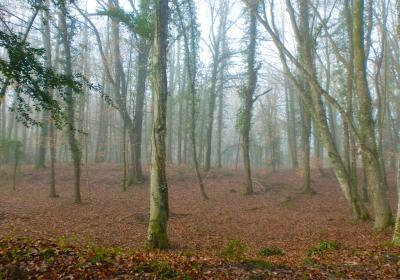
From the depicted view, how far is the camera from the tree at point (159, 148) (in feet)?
27.6

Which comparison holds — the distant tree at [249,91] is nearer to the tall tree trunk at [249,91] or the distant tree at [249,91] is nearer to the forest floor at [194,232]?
the tall tree trunk at [249,91]

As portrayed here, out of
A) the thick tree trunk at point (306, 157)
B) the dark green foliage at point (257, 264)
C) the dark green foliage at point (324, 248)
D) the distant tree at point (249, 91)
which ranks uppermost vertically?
the distant tree at point (249, 91)

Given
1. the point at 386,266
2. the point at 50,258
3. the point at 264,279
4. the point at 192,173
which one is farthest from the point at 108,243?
the point at 192,173

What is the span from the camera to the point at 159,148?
8.49 metres

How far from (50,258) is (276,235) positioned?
7.95 meters

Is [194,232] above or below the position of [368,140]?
below

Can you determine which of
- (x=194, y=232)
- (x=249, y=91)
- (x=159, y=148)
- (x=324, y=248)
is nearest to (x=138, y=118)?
(x=249, y=91)

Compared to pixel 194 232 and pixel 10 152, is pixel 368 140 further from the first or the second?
pixel 10 152

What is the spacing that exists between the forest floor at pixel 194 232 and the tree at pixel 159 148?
58 centimetres

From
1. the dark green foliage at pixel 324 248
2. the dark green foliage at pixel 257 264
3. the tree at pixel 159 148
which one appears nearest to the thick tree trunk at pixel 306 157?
the dark green foliage at pixel 324 248

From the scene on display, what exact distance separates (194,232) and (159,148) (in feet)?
15.0

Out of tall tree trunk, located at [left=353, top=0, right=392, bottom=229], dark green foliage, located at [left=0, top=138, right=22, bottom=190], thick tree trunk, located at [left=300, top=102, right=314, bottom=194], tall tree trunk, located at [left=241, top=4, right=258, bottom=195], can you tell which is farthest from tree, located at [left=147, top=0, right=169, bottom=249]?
dark green foliage, located at [left=0, top=138, right=22, bottom=190]

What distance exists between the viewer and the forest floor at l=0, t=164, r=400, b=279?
573 cm

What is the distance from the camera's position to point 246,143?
19.5 meters
